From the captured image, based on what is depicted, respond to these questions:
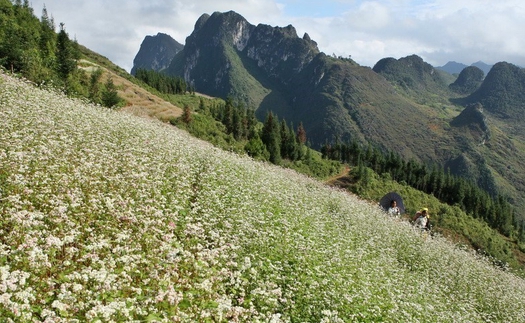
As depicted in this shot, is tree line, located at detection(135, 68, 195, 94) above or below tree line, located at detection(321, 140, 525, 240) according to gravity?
above

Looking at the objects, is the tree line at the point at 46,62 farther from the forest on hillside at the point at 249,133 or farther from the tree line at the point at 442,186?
the tree line at the point at 442,186

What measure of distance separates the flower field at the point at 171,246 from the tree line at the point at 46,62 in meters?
11.8

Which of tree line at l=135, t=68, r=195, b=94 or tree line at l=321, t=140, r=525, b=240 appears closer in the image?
tree line at l=321, t=140, r=525, b=240

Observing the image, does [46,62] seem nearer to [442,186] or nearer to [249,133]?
[249,133]

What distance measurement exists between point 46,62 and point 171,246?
49739 millimetres

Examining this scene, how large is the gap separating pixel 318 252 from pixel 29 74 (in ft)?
98.6

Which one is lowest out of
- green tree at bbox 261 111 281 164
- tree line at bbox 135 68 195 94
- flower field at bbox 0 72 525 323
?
flower field at bbox 0 72 525 323

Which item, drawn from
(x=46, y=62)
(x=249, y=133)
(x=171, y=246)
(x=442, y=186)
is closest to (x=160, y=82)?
(x=249, y=133)

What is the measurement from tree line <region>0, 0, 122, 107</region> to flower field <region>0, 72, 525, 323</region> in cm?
1183

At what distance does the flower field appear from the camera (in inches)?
190

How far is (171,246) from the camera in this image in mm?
Result: 6496

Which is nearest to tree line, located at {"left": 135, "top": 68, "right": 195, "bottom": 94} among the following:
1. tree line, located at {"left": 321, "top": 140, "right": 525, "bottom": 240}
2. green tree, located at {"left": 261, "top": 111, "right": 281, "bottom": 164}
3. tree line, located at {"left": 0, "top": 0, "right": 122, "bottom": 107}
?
tree line, located at {"left": 0, "top": 0, "right": 122, "bottom": 107}

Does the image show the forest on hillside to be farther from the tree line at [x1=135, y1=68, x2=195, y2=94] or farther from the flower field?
the flower field

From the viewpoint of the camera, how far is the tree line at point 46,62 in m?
30.3
